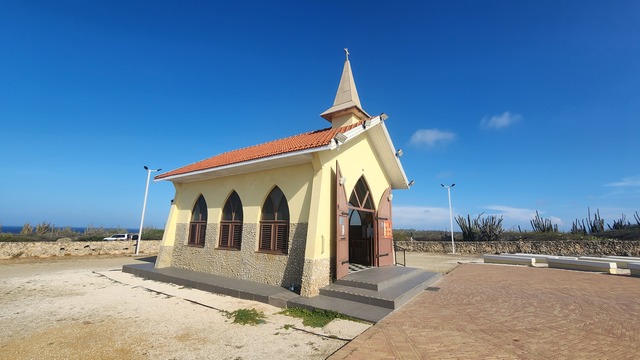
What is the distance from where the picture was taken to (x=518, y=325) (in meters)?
5.71

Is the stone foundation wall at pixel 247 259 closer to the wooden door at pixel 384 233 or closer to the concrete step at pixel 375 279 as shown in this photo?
the concrete step at pixel 375 279

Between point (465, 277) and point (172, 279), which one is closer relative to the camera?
point (172, 279)

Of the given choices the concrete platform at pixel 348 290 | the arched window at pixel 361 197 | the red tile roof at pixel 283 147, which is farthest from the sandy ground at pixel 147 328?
the arched window at pixel 361 197

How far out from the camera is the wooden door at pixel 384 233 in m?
10.9

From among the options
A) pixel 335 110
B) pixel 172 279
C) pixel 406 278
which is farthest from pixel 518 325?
pixel 172 279

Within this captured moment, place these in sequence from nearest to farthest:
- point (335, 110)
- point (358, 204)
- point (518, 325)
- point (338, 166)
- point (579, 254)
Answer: point (518, 325), point (338, 166), point (358, 204), point (335, 110), point (579, 254)

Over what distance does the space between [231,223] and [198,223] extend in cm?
230

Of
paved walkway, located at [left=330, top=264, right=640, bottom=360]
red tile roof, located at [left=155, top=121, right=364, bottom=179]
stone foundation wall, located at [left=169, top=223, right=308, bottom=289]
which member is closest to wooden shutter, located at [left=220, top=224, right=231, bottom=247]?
stone foundation wall, located at [left=169, top=223, right=308, bottom=289]

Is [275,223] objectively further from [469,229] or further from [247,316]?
[469,229]

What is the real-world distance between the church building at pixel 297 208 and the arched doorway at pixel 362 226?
4 cm

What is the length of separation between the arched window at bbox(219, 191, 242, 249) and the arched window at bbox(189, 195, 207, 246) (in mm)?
1333

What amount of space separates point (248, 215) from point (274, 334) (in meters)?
4.99

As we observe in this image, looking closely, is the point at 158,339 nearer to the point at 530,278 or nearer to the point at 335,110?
the point at 335,110

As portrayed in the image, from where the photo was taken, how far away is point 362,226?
12531 mm
